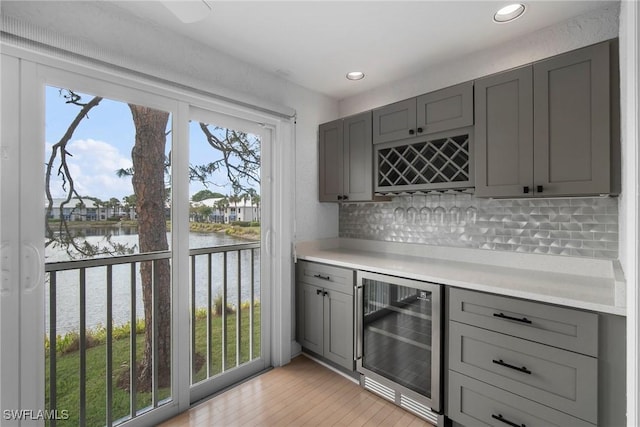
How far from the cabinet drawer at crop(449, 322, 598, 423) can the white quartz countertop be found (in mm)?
261

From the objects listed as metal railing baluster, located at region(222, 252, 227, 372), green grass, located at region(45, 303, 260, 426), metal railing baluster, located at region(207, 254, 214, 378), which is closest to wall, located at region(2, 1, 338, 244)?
metal railing baluster, located at region(222, 252, 227, 372)

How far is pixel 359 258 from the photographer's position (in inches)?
102

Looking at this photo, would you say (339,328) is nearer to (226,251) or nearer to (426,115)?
(226,251)

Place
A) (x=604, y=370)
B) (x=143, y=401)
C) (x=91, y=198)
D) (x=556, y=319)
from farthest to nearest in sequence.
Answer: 1. (x=143, y=401)
2. (x=91, y=198)
3. (x=556, y=319)
4. (x=604, y=370)

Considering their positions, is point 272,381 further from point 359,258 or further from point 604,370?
point 604,370

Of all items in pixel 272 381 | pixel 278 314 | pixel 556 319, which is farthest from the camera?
pixel 278 314

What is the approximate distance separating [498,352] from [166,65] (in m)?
2.72

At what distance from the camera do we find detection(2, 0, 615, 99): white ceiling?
1.78 metres

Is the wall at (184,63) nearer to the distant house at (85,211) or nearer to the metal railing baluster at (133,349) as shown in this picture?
the distant house at (85,211)

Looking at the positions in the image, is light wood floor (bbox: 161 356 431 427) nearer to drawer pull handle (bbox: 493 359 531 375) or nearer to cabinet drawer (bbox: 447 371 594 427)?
cabinet drawer (bbox: 447 371 594 427)

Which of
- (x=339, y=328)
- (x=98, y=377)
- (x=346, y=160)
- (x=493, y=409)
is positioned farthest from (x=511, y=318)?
(x=98, y=377)

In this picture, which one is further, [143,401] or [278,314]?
[278,314]

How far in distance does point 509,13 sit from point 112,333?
10.4 feet

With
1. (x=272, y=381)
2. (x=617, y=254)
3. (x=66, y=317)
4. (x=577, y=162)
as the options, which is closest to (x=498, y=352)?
(x=617, y=254)
